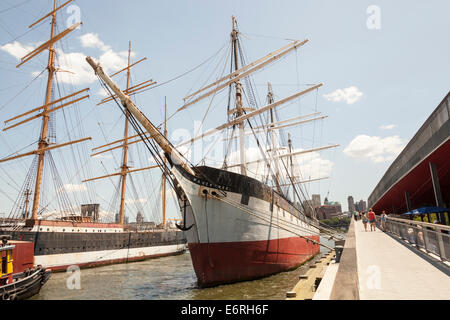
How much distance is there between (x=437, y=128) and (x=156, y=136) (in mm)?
11039

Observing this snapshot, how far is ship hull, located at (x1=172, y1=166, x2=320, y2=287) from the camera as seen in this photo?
11.4 metres

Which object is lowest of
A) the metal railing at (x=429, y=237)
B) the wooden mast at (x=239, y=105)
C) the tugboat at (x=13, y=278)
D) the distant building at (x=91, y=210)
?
the tugboat at (x=13, y=278)

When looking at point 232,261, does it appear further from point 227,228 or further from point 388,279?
point 388,279

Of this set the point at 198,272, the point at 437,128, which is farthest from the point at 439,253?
the point at 198,272

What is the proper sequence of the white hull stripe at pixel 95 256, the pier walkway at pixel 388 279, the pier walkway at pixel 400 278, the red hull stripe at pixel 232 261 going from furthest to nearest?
the white hull stripe at pixel 95 256 < the red hull stripe at pixel 232 261 < the pier walkway at pixel 400 278 < the pier walkway at pixel 388 279

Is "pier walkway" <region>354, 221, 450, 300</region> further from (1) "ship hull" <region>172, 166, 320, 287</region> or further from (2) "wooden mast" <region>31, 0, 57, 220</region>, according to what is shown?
(2) "wooden mast" <region>31, 0, 57, 220</region>

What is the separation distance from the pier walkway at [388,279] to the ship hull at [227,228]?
Result: 5.36 m

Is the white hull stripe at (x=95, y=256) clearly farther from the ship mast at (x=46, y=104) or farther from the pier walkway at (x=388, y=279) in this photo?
the pier walkway at (x=388, y=279)

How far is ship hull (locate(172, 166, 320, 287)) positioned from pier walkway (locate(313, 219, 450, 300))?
211 inches

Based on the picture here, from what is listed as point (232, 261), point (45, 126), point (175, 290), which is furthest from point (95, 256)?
point (232, 261)

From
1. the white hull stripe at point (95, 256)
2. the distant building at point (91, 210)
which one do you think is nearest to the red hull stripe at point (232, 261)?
the white hull stripe at point (95, 256)

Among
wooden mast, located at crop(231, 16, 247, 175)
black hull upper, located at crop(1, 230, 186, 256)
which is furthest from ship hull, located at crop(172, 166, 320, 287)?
black hull upper, located at crop(1, 230, 186, 256)

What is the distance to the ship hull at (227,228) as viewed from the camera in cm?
1140
